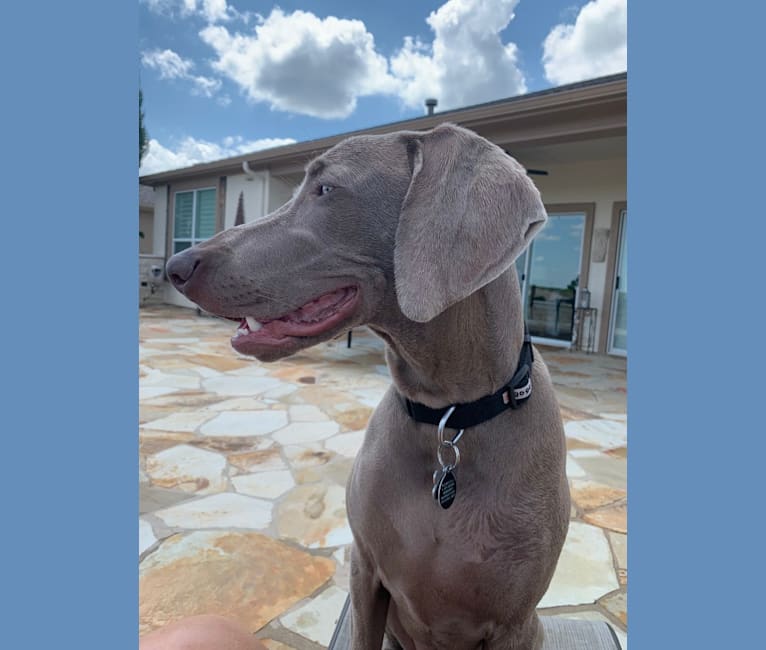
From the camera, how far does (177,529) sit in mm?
2523

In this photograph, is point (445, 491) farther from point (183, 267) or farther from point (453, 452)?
point (183, 267)

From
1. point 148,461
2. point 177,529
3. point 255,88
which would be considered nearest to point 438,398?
point 177,529

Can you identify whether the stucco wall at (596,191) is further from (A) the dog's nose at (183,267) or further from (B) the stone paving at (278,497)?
(A) the dog's nose at (183,267)

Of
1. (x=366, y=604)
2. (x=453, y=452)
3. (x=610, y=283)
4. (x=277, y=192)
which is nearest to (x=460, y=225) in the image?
(x=453, y=452)

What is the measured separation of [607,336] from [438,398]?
7363mm

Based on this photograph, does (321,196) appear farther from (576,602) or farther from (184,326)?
(184,326)

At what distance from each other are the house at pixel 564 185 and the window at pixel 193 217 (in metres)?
0.96

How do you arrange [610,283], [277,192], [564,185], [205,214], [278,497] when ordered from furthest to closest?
[205,214], [277,192], [564,185], [610,283], [278,497]

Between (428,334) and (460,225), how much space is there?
248mm

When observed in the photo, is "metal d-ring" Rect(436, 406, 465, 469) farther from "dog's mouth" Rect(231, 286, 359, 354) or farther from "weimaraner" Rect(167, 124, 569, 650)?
"dog's mouth" Rect(231, 286, 359, 354)

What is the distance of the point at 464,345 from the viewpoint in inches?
44.6

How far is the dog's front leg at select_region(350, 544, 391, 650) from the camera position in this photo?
4.15 feet

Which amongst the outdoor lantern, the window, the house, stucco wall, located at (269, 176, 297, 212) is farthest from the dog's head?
the window

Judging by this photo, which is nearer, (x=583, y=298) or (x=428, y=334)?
(x=428, y=334)
